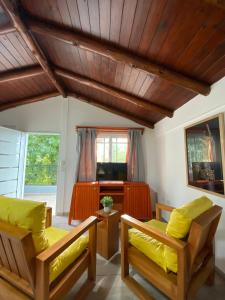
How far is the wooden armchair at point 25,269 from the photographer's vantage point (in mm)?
1035

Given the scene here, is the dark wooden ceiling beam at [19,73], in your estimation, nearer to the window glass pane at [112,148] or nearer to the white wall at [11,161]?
the white wall at [11,161]

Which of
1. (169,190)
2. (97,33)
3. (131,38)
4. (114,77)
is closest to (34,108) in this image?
(114,77)

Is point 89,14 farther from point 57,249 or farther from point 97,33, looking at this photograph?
point 57,249

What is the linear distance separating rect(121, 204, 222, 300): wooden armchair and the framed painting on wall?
20.9 inches

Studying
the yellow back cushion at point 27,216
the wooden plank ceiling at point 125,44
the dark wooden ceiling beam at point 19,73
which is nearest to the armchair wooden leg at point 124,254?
the yellow back cushion at point 27,216

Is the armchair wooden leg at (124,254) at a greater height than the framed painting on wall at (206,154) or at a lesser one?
lesser

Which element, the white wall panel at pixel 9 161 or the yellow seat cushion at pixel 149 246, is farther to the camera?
the white wall panel at pixel 9 161

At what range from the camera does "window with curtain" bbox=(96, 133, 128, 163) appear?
399 centimetres

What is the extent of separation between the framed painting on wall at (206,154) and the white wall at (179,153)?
3.9 inches

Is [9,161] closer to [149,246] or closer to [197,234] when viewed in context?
[149,246]

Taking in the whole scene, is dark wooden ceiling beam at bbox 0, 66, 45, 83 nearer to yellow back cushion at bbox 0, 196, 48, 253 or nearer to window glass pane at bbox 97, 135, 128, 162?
window glass pane at bbox 97, 135, 128, 162

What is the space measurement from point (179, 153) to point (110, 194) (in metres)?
1.58

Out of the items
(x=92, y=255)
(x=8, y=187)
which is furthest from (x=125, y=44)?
(x=8, y=187)

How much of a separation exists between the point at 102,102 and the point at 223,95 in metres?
2.64
